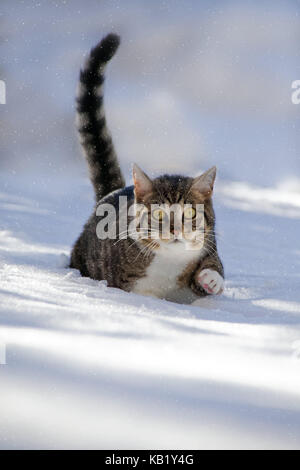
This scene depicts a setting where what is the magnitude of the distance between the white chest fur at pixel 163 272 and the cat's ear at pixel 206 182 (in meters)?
0.27

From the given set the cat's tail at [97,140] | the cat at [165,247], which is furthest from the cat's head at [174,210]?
the cat's tail at [97,140]

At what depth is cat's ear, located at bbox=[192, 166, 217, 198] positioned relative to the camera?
2170mm

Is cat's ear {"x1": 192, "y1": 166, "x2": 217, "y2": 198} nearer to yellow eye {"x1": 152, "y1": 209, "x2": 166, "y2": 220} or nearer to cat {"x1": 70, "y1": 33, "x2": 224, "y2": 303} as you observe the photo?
cat {"x1": 70, "y1": 33, "x2": 224, "y2": 303}

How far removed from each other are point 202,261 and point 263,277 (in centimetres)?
81

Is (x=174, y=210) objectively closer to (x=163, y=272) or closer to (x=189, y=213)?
(x=189, y=213)

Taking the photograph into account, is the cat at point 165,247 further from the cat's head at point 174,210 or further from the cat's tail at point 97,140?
the cat's tail at point 97,140

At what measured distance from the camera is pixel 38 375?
3.38 feet

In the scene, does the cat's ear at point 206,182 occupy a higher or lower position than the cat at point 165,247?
higher

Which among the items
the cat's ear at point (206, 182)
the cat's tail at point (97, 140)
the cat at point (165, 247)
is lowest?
the cat at point (165, 247)

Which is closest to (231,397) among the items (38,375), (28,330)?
(38,375)

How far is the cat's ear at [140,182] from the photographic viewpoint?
217 centimetres

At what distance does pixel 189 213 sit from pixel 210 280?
0.99ft

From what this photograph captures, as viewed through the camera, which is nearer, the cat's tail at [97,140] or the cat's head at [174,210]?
the cat's head at [174,210]

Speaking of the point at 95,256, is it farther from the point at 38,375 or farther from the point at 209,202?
the point at 38,375
